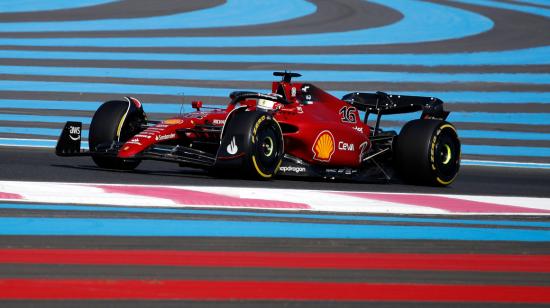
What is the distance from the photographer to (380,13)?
2162cm

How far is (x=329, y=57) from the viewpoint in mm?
18250

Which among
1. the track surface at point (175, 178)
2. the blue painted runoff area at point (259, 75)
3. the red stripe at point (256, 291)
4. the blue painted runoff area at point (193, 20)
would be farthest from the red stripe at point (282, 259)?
the blue painted runoff area at point (193, 20)

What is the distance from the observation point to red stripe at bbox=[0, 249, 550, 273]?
469 centimetres

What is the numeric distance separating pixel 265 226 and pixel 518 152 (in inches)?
333

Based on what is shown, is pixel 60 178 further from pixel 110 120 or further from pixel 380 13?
pixel 380 13

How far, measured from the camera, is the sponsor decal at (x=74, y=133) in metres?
9.38

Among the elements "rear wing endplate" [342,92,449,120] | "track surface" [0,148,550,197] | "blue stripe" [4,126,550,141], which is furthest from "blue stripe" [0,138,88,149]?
"rear wing endplate" [342,92,449,120]

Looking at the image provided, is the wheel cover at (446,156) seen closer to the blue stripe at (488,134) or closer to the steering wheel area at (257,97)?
the steering wheel area at (257,97)

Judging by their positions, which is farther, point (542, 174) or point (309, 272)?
point (542, 174)

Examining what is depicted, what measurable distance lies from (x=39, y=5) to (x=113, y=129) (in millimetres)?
14026

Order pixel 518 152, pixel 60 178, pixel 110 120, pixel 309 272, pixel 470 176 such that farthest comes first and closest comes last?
1. pixel 518 152
2. pixel 470 176
3. pixel 110 120
4. pixel 60 178
5. pixel 309 272

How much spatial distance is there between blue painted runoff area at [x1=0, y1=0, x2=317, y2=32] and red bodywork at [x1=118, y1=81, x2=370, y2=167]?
10.9m

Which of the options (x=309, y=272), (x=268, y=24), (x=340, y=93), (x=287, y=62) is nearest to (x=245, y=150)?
(x=309, y=272)

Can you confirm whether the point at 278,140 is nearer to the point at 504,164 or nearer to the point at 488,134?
the point at 504,164
